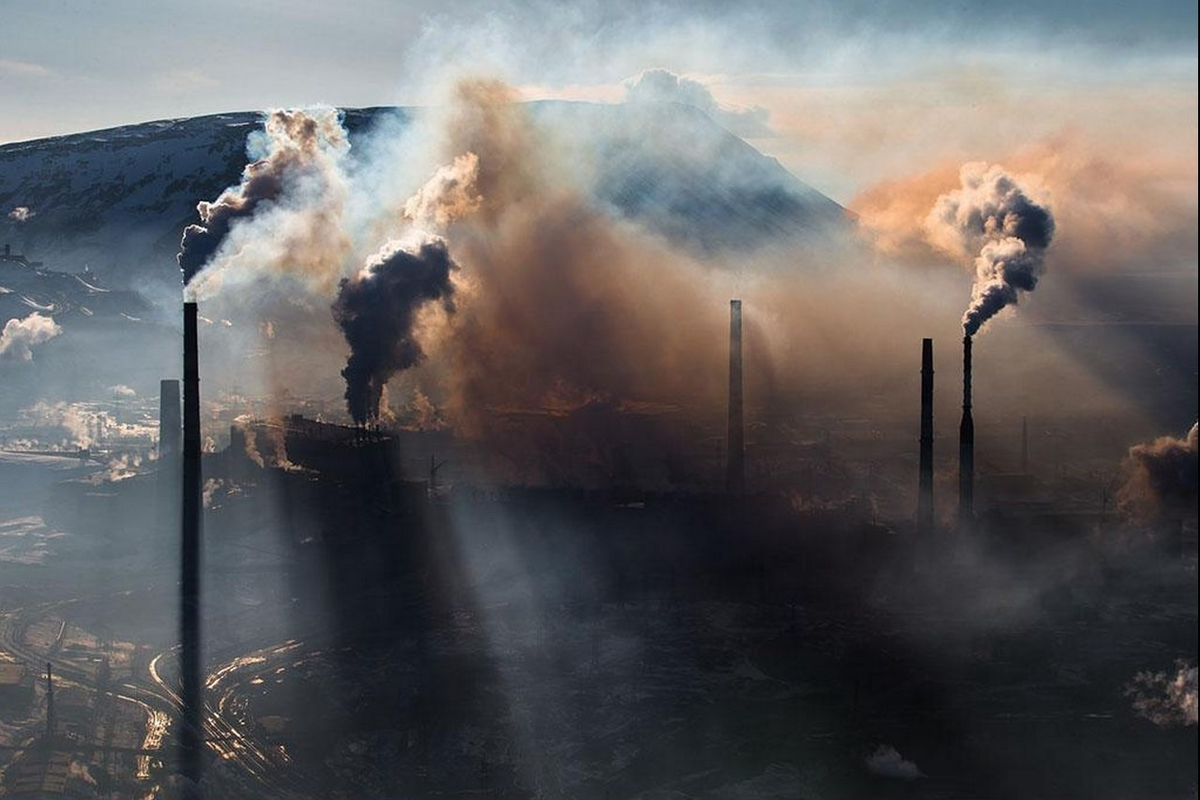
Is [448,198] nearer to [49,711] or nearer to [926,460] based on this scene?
[926,460]

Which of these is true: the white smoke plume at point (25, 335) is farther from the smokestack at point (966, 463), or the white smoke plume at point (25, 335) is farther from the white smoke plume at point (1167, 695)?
the white smoke plume at point (1167, 695)

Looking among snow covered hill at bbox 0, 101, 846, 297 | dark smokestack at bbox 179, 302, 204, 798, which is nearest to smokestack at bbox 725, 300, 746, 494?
dark smokestack at bbox 179, 302, 204, 798

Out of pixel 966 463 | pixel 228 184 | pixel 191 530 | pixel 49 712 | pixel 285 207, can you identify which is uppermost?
pixel 228 184

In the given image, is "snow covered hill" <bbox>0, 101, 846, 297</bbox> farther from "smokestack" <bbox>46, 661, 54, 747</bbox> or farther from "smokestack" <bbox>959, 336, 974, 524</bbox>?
"smokestack" <bbox>46, 661, 54, 747</bbox>

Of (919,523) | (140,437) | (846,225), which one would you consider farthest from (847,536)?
(846,225)

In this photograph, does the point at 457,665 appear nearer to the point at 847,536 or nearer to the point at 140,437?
the point at 847,536

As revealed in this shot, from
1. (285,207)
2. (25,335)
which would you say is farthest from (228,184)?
(285,207)
